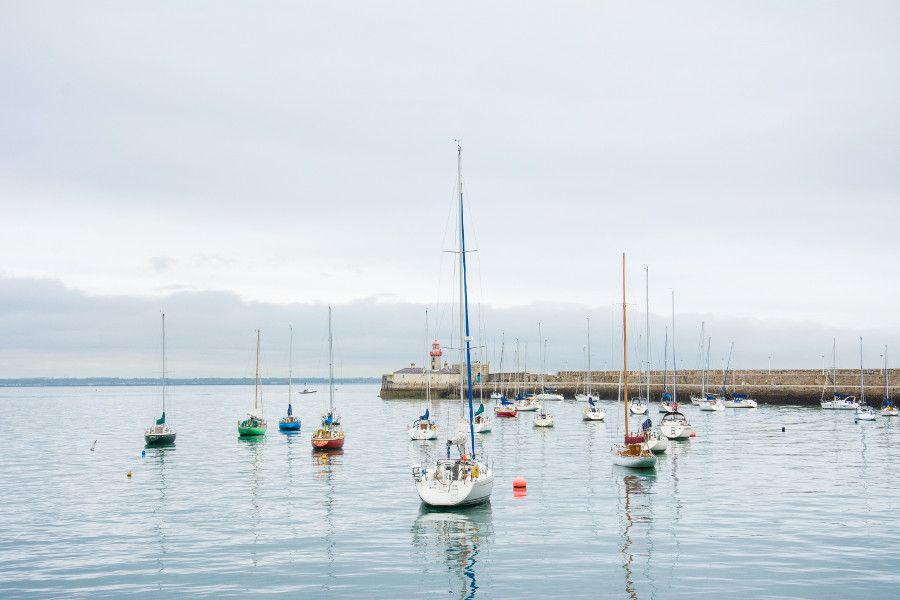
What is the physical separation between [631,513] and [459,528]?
8013 mm

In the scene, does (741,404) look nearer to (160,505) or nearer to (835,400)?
(835,400)

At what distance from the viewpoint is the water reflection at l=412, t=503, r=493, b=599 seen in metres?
25.4

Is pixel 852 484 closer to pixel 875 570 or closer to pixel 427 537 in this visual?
pixel 875 570

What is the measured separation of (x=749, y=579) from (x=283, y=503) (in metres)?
22.2

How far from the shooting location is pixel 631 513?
35.4 meters

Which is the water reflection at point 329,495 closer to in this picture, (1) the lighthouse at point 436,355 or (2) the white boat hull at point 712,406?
(2) the white boat hull at point 712,406

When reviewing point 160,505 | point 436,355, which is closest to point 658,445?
point 160,505

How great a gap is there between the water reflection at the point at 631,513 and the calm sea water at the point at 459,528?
0.10 m

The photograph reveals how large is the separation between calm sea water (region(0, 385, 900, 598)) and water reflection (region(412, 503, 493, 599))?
0.13 metres

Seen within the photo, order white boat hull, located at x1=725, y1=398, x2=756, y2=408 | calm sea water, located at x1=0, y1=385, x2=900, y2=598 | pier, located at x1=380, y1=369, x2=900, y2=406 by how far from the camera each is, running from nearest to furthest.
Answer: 1. calm sea water, located at x1=0, y1=385, x2=900, y2=598
2. white boat hull, located at x1=725, y1=398, x2=756, y2=408
3. pier, located at x1=380, y1=369, x2=900, y2=406

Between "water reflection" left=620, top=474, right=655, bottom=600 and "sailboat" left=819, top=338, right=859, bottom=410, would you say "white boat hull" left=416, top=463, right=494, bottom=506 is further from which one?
"sailboat" left=819, top=338, right=859, bottom=410

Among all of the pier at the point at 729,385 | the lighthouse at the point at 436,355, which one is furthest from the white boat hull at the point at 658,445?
the lighthouse at the point at 436,355

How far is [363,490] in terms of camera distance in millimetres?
42750

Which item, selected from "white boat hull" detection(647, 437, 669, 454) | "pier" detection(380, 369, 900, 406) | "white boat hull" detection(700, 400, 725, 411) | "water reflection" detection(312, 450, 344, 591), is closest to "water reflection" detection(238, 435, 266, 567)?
"water reflection" detection(312, 450, 344, 591)
